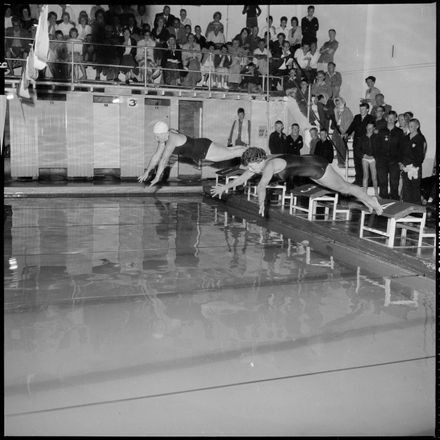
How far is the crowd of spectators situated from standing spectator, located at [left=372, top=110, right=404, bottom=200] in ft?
5.43

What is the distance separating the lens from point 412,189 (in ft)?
31.6

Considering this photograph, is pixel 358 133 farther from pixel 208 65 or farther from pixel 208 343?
pixel 208 343

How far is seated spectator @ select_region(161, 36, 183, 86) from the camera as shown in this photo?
15.7 metres

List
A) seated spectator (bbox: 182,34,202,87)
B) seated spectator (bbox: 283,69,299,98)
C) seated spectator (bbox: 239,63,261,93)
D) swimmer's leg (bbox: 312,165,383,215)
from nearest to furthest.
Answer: swimmer's leg (bbox: 312,165,383,215) → seated spectator (bbox: 283,69,299,98) → seated spectator (bbox: 182,34,202,87) → seated spectator (bbox: 239,63,261,93)

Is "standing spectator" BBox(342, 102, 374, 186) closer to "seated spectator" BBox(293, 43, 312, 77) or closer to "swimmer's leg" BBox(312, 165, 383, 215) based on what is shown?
"swimmer's leg" BBox(312, 165, 383, 215)

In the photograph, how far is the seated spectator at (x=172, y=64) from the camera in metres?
15.7

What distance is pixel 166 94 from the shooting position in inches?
676

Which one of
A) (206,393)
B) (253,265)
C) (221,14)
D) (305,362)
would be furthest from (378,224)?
(221,14)

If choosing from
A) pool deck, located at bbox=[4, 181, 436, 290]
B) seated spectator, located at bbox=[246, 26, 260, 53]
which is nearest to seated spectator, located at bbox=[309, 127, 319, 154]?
pool deck, located at bbox=[4, 181, 436, 290]

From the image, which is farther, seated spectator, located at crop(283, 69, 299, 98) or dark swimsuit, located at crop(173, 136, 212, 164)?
seated spectator, located at crop(283, 69, 299, 98)

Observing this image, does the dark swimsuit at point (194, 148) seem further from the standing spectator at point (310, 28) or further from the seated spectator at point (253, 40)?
the seated spectator at point (253, 40)

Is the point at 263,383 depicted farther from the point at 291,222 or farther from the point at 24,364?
the point at 291,222

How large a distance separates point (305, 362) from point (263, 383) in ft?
1.82

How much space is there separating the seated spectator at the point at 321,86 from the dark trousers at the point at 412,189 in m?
5.24
